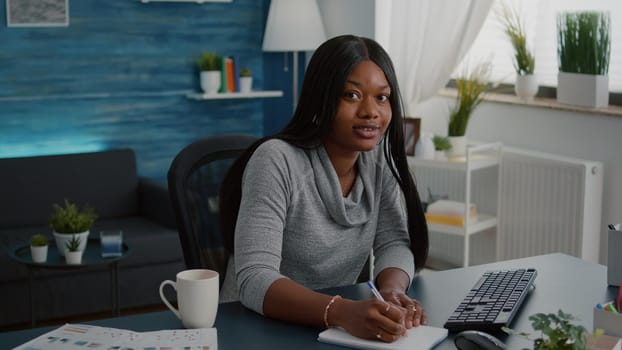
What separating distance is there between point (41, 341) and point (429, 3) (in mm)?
3285

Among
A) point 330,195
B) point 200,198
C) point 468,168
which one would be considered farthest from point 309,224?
point 468,168

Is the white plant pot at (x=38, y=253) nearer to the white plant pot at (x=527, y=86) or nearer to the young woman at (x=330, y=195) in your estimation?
the young woman at (x=330, y=195)

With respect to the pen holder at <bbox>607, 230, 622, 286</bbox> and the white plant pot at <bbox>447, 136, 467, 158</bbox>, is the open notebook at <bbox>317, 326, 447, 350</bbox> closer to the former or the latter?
the pen holder at <bbox>607, 230, 622, 286</bbox>

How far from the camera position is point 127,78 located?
15.7 feet

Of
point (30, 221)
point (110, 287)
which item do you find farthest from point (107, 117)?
point (110, 287)

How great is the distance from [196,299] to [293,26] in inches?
130

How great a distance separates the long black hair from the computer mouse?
24.4 inches

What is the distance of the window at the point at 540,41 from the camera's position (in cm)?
388

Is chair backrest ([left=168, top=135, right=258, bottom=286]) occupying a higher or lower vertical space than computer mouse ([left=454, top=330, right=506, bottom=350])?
higher

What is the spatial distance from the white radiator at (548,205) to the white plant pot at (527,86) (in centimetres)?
28

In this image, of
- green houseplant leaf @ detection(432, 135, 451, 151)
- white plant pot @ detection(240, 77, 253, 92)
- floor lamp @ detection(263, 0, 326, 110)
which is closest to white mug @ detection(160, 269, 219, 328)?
green houseplant leaf @ detection(432, 135, 451, 151)

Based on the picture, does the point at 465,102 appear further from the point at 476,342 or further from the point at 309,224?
the point at 476,342

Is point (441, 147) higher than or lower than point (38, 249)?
higher

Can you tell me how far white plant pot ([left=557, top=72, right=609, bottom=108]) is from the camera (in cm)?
375
